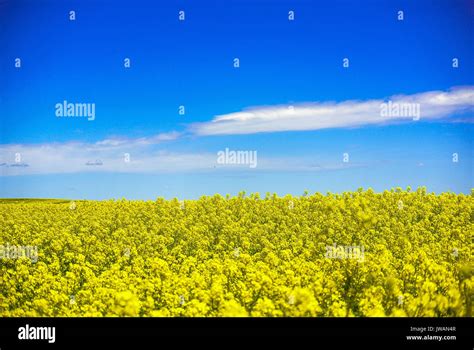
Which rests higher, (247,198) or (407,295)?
(247,198)

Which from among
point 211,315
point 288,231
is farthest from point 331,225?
point 211,315

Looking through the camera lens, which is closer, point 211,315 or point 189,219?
point 211,315

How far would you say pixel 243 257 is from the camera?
11.7m

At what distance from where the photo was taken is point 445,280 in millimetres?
9820

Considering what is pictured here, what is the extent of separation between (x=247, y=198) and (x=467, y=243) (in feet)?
23.4

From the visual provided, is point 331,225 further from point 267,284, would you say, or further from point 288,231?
point 267,284

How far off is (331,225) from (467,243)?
3574 millimetres

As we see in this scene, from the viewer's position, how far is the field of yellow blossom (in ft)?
29.7

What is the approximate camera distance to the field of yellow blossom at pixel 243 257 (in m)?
9.05

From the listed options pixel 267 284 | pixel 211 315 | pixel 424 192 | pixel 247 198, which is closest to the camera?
pixel 211 315
